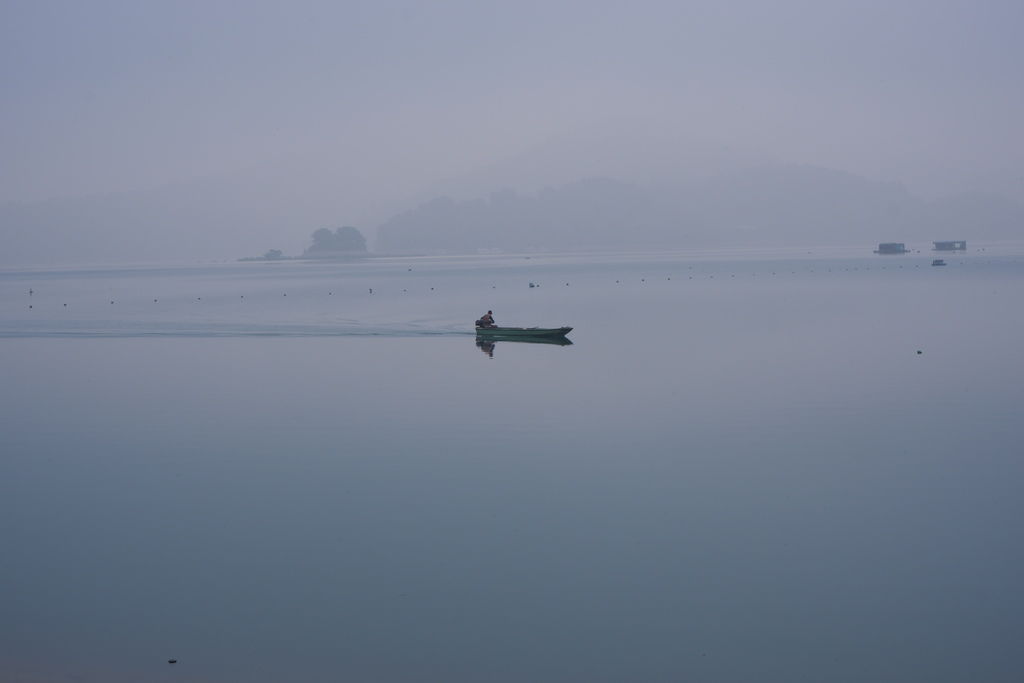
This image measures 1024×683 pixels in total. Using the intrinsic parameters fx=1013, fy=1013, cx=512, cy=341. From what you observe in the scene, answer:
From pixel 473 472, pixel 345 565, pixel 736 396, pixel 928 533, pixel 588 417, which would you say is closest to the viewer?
pixel 345 565

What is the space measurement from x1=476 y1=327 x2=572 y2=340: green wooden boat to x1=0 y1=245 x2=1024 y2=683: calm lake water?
24.4 feet

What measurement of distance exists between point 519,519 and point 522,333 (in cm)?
3441

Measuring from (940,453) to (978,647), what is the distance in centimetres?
1264

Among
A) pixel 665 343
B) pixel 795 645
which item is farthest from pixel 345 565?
pixel 665 343

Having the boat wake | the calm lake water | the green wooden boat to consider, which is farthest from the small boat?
the calm lake water

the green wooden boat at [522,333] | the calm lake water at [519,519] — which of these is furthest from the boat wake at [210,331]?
the calm lake water at [519,519]

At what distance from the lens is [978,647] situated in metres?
14.3

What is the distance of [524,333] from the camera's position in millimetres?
54625

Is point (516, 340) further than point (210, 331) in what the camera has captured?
No

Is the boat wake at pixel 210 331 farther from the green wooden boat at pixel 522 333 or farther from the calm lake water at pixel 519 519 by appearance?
the calm lake water at pixel 519 519

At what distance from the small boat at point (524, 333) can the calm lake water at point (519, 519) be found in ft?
24.2

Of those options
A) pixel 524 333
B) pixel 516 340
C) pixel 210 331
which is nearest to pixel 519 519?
pixel 524 333

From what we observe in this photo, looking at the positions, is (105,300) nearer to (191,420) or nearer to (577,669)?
(191,420)

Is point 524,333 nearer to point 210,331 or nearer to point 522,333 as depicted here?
point 522,333
